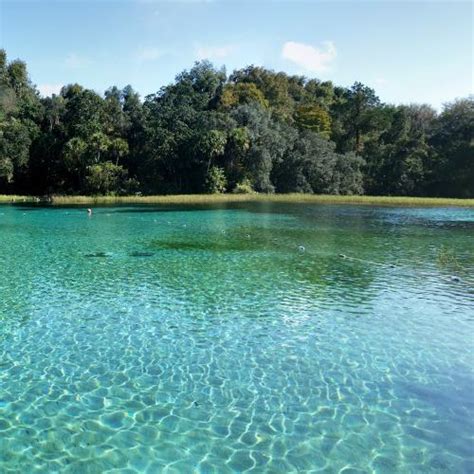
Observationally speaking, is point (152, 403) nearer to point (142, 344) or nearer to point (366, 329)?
→ point (142, 344)

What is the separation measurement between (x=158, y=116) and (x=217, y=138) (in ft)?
30.7

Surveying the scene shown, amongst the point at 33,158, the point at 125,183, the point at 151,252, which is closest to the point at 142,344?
the point at 151,252

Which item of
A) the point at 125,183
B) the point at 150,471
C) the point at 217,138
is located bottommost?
the point at 150,471

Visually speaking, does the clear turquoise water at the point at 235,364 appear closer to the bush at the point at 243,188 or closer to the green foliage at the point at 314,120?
the bush at the point at 243,188

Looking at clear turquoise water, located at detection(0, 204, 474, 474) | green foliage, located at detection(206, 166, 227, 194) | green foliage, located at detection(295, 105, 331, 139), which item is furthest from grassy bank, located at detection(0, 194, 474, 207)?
clear turquoise water, located at detection(0, 204, 474, 474)

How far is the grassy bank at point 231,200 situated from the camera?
168 ft

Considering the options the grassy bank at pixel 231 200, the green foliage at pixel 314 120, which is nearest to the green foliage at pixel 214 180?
the grassy bank at pixel 231 200

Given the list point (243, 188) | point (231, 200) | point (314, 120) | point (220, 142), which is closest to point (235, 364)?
point (231, 200)

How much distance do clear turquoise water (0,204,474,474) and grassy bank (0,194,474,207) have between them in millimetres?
33404

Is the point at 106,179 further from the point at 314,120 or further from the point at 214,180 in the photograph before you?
the point at 314,120

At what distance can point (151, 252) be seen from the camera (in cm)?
2009

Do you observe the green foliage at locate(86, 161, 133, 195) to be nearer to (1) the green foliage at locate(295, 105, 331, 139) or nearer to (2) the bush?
(2) the bush

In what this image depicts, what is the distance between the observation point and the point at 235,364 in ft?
27.8

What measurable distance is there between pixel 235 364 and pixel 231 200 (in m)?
48.4
